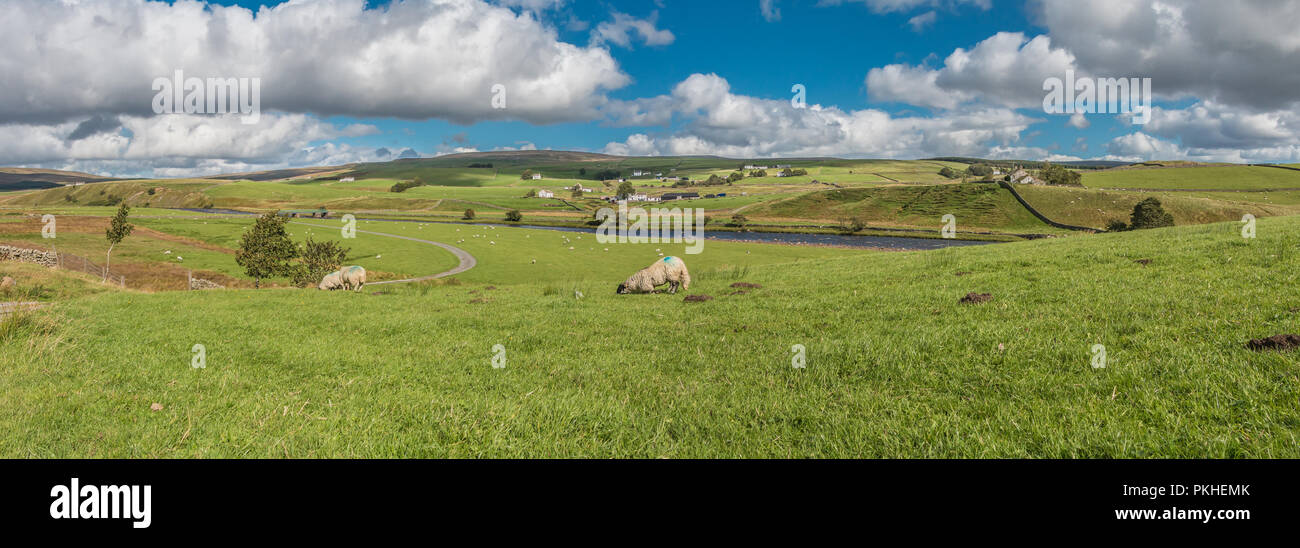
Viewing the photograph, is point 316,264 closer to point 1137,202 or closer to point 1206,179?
point 1137,202

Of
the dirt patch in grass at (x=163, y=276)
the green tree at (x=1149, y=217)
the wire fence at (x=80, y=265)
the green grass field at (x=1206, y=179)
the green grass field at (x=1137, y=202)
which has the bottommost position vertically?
the dirt patch in grass at (x=163, y=276)

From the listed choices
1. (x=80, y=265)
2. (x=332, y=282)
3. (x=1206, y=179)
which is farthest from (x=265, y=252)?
(x=1206, y=179)

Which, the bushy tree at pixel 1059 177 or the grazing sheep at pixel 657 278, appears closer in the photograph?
the grazing sheep at pixel 657 278

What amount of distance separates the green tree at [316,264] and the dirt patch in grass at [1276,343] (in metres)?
48.9

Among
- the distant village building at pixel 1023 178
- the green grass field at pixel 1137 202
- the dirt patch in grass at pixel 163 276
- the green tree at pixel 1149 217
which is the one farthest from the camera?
the distant village building at pixel 1023 178

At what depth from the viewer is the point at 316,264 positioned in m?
43.7

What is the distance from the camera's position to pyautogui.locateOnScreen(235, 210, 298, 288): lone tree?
4610 centimetres

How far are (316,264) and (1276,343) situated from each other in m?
53.4

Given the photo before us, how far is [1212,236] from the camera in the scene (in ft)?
60.0

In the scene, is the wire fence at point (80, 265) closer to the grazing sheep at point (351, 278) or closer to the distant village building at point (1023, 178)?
the grazing sheep at point (351, 278)

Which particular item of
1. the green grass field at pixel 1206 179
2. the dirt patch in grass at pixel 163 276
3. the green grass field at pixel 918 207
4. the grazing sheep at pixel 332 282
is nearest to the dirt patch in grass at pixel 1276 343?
the grazing sheep at pixel 332 282

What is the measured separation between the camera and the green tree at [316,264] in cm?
4152
